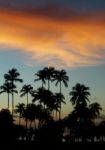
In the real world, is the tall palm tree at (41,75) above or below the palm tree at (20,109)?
above

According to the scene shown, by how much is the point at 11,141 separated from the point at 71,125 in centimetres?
6503

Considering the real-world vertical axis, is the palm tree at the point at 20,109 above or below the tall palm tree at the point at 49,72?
below

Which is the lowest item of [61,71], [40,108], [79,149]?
[79,149]

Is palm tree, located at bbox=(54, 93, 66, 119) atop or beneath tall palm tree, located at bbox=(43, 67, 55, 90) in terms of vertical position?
beneath

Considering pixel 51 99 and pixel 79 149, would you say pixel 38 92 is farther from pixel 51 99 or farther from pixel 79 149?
pixel 79 149

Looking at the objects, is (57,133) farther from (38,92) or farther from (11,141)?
(38,92)

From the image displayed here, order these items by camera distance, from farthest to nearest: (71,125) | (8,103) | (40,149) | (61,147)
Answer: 1. (71,125)
2. (8,103)
3. (61,147)
4. (40,149)

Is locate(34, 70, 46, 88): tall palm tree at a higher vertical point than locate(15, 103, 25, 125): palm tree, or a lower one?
higher

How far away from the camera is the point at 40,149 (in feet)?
278

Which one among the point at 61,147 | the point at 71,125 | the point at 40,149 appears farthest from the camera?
the point at 71,125

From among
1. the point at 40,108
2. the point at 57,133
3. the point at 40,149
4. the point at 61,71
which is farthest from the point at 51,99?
the point at 40,149

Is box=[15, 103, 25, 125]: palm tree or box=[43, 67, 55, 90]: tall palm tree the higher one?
box=[43, 67, 55, 90]: tall palm tree

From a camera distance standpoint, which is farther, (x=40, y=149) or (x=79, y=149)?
(x=79, y=149)

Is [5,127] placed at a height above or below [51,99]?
below
